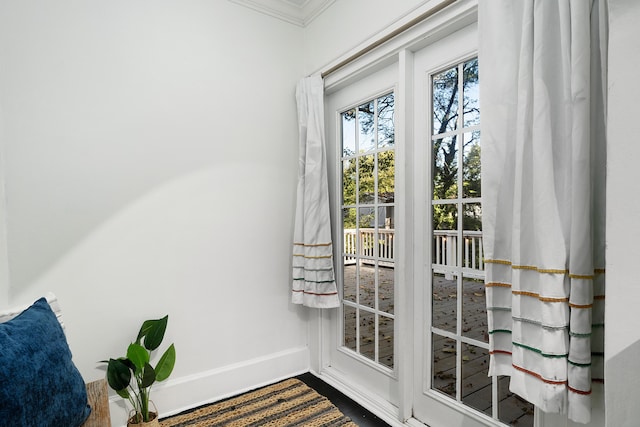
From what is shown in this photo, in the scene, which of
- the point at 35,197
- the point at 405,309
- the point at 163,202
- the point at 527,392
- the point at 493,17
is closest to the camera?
the point at 527,392

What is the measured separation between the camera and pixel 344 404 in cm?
212

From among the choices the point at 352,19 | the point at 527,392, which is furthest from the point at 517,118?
the point at 352,19

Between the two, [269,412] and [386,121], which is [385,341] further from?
[386,121]

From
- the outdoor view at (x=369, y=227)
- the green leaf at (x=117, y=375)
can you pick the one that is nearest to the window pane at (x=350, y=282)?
the outdoor view at (x=369, y=227)

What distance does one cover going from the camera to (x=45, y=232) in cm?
174

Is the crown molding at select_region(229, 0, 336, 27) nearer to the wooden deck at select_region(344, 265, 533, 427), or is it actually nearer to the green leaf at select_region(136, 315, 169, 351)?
the wooden deck at select_region(344, 265, 533, 427)

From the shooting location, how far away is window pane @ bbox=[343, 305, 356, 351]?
237 centimetres

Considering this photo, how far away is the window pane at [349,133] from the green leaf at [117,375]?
5.81 ft

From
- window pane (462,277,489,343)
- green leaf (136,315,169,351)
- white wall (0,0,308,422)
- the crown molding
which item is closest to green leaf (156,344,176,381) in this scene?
green leaf (136,315,169,351)

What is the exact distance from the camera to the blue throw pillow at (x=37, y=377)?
955 mm

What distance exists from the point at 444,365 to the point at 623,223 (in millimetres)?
1416

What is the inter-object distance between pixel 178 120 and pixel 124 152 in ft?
1.18

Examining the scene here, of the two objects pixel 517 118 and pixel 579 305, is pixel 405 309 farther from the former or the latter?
pixel 517 118

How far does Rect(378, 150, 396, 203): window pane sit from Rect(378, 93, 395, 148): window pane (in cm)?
7
